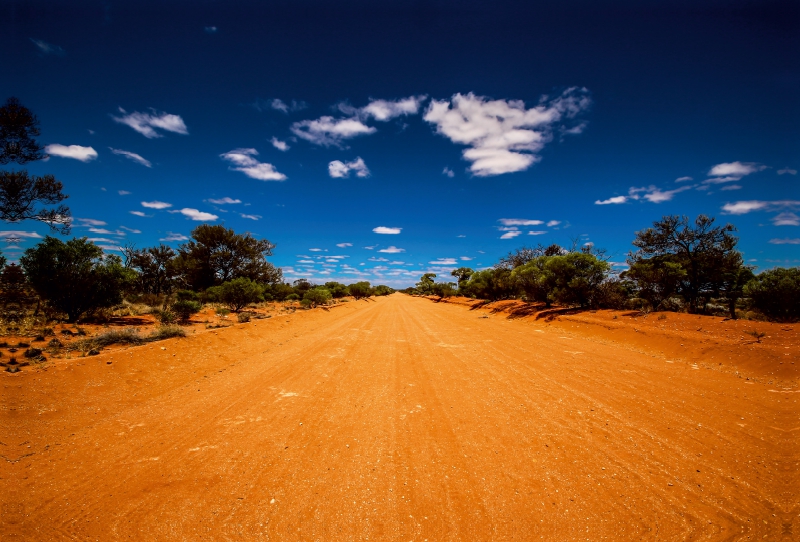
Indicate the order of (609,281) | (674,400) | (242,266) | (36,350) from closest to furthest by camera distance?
(674,400) < (36,350) < (609,281) < (242,266)

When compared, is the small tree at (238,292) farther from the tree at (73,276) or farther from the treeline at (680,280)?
the treeline at (680,280)

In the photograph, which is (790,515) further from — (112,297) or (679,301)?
(112,297)

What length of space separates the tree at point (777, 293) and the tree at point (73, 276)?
1319 inches

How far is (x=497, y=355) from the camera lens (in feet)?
32.6

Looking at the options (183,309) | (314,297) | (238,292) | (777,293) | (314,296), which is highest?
(777,293)

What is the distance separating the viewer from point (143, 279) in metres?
33.7

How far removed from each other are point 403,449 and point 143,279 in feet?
139

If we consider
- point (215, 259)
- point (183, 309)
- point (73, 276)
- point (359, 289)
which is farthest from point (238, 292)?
point (359, 289)

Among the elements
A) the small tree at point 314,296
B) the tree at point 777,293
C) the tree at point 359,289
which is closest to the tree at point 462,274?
the tree at point 359,289

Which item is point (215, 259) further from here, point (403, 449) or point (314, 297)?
point (403, 449)

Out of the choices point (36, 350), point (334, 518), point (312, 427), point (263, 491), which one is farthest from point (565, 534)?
point (36, 350)

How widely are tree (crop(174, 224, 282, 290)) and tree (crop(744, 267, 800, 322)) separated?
4238 cm

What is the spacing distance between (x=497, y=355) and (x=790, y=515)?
6.92 m

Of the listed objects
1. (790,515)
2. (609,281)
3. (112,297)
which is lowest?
(790,515)
